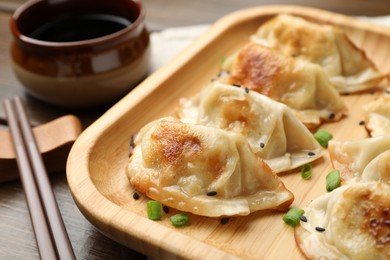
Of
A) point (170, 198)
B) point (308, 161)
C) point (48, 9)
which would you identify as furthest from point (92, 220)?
point (48, 9)

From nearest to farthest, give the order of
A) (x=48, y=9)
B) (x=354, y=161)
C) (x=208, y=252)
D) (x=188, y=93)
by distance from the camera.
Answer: (x=208, y=252) → (x=354, y=161) → (x=188, y=93) → (x=48, y=9)

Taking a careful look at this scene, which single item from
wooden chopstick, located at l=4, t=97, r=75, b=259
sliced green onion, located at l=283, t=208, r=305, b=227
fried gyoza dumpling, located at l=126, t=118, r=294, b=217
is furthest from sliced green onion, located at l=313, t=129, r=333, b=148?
wooden chopstick, located at l=4, t=97, r=75, b=259

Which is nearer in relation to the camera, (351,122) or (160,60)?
(351,122)

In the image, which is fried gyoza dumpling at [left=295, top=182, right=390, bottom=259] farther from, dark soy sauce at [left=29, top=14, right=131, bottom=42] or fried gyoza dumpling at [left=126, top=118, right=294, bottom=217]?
dark soy sauce at [left=29, top=14, right=131, bottom=42]

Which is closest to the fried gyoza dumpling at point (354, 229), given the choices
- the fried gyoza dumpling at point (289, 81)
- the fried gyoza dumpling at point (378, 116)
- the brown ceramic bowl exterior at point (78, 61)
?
the fried gyoza dumpling at point (378, 116)

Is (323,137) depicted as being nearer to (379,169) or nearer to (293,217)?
(379,169)

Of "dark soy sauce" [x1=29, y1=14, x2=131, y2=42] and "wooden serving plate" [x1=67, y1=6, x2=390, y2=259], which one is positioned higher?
"dark soy sauce" [x1=29, y1=14, x2=131, y2=42]

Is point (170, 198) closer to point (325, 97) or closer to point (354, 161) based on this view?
point (354, 161)
